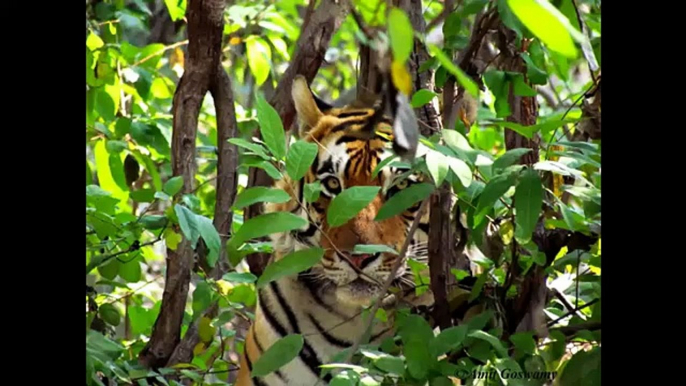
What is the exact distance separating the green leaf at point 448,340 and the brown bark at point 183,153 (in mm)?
A: 893

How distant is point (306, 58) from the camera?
6.04 ft

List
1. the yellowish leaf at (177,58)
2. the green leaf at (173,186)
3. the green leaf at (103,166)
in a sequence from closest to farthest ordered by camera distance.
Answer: the green leaf at (173,186)
the green leaf at (103,166)
the yellowish leaf at (177,58)

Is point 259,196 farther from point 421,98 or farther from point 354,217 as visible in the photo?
point 354,217

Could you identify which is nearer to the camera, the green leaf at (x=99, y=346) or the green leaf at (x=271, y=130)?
the green leaf at (x=271, y=130)

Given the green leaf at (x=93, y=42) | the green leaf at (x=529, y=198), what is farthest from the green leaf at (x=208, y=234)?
the green leaf at (x=93, y=42)

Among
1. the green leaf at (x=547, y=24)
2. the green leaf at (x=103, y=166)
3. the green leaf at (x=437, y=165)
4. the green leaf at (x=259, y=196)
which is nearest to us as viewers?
the green leaf at (x=547, y=24)

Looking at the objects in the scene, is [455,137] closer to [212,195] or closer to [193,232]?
[193,232]

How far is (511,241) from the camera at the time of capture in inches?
47.8

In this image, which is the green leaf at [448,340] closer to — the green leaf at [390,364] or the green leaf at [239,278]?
the green leaf at [390,364]

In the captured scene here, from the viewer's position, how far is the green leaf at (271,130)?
1.06 m

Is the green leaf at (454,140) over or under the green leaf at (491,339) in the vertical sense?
over
